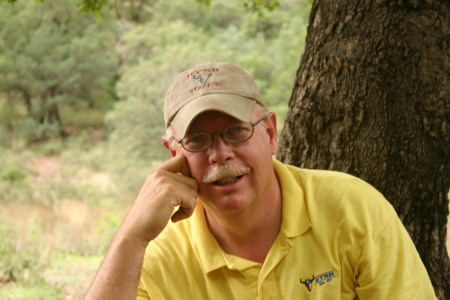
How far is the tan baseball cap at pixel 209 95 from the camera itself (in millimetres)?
2057

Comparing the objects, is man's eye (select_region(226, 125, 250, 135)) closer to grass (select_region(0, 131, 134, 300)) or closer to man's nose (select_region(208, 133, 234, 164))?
man's nose (select_region(208, 133, 234, 164))

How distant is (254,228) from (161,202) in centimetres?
37

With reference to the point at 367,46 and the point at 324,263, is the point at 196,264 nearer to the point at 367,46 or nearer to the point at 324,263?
the point at 324,263

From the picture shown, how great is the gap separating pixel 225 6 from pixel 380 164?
29.4m

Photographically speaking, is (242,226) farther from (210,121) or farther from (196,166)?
(210,121)

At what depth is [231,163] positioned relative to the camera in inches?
80.7

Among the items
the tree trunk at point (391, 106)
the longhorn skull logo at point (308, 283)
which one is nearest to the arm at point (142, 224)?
A: the longhorn skull logo at point (308, 283)

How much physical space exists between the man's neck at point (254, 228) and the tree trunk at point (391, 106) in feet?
2.38

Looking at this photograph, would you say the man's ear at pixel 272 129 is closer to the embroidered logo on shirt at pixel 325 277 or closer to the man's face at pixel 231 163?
the man's face at pixel 231 163

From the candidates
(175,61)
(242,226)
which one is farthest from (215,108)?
(175,61)

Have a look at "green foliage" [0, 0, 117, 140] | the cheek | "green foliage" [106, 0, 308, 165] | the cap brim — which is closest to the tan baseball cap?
the cap brim

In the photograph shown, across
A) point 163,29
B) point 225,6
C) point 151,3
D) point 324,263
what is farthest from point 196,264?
point 151,3

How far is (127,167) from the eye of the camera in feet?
69.9

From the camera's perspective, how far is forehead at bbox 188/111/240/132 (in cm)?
208
